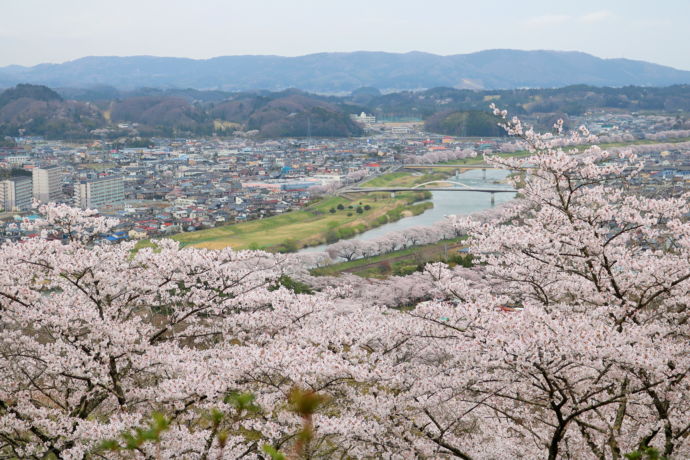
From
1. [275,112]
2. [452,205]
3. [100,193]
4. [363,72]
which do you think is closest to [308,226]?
[452,205]

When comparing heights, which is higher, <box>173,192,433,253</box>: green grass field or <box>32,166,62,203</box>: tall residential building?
<box>32,166,62,203</box>: tall residential building

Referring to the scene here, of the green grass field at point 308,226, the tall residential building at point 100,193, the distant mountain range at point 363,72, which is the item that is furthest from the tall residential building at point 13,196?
the distant mountain range at point 363,72

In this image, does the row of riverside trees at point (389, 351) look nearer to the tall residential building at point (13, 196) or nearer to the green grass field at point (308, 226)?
the green grass field at point (308, 226)

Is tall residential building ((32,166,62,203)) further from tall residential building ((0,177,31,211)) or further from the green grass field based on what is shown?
the green grass field

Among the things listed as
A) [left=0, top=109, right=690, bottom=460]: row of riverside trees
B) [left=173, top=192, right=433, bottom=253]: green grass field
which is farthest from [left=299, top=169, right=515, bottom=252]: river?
[left=0, top=109, right=690, bottom=460]: row of riverside trees

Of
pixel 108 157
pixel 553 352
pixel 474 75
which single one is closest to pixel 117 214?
pixel 108 157

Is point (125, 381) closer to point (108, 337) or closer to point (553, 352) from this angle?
point (108, 337)
